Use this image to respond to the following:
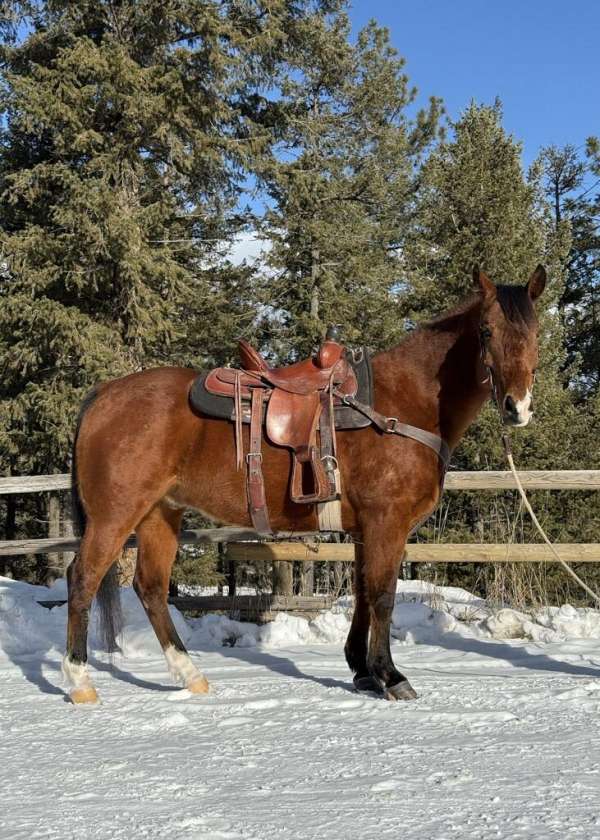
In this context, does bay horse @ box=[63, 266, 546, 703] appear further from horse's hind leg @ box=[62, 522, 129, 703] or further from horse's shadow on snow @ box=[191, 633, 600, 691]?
horse's shadow on snow @ box=[191, 633, 600, 691]

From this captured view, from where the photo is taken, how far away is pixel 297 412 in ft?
14.3

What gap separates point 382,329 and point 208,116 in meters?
5.92

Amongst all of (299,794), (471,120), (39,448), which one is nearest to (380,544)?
(299,794)

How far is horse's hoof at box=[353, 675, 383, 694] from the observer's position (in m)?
4.16

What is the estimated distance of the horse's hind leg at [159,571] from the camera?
14.9 feet

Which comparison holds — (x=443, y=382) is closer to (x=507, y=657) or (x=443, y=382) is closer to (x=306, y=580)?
(x=507, y=657)

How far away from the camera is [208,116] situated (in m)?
13.9

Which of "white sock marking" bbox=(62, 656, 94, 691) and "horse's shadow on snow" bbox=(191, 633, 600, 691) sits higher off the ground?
"white sock marking" bbox=(62, 656, 94, 691)

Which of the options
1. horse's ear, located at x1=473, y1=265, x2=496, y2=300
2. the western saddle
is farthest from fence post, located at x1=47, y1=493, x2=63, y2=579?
horse's ear, located at x1=473, y1=265, x2=496, y2=300

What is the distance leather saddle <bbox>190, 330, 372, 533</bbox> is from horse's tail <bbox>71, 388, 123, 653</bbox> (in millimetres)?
736

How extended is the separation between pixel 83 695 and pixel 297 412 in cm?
181

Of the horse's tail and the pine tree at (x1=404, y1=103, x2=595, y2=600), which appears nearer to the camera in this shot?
the horse's tail

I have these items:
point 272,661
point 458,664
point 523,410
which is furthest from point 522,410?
point 272,661

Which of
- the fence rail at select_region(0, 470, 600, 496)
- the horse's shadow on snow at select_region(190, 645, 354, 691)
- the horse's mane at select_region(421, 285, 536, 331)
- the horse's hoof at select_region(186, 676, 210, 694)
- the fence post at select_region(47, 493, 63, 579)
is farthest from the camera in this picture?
the fence post at select_region(47, 493, 63, 579)
